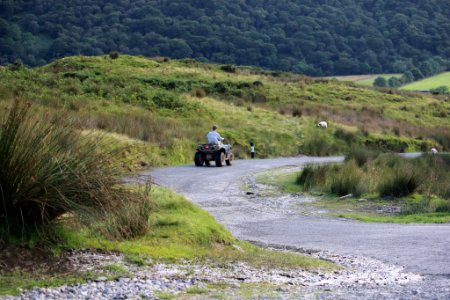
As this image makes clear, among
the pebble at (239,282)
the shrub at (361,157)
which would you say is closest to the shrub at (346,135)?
the shrub at (361,157)

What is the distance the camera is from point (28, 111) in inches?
393

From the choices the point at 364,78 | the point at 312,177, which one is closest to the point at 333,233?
the point at 312,177

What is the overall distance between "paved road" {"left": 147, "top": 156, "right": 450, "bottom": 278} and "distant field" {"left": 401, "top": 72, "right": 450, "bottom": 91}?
78081 mm

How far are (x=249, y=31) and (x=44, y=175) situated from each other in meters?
104

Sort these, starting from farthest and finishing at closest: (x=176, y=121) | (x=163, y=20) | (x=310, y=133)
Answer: (x=163, y=20)
(x=310, y=133)
(x=176, y=121)

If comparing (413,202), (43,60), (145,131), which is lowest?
(413,202)

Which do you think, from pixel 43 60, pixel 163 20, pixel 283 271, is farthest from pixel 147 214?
pixel 163 20

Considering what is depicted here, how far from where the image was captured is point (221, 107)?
1962 inches

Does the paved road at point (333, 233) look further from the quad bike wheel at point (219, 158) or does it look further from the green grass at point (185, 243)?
the quad bike wheel at point (219, 158)

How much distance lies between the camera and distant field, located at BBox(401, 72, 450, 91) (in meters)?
97.6

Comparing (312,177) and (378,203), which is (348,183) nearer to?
(378,203)

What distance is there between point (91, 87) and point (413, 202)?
29831mm

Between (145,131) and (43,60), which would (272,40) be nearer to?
(43,60)

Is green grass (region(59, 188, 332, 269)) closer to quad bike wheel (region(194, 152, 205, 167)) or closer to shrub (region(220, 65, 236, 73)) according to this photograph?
quad bike wheel (region(194, 152, 205, 167))
